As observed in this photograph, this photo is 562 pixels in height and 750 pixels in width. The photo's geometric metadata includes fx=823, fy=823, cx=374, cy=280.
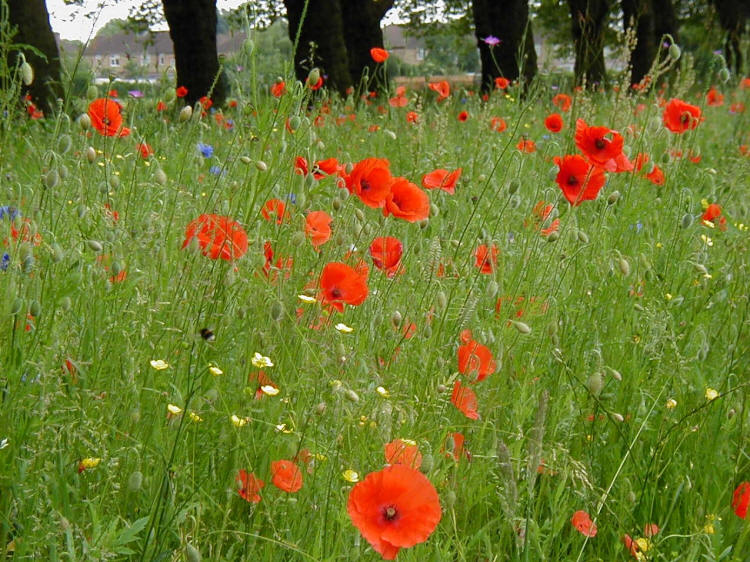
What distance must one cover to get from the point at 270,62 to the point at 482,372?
3.00 metres

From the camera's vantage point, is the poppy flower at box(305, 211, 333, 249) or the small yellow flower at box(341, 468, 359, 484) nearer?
the small yellow flower at box(341, 468, 359, 484)

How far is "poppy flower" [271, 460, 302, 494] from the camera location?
1269 mm

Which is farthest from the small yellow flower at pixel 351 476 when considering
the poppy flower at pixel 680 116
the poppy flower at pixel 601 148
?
the poppy flower at pixel 680 116

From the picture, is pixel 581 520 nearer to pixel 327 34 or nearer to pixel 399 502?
pixel 399 502

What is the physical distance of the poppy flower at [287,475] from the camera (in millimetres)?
1269

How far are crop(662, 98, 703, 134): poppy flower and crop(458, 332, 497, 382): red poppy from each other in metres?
1.65

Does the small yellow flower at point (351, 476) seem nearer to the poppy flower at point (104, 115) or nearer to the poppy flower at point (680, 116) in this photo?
the poppy flower at point (104, 115)

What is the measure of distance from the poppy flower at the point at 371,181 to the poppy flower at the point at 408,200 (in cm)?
2

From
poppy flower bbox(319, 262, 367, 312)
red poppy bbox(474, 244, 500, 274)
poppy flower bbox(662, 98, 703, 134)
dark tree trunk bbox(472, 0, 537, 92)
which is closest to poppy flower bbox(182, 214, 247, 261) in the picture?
poppy flower bbox(319, 262, 367, 312)

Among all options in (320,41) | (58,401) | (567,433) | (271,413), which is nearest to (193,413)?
(271,413)

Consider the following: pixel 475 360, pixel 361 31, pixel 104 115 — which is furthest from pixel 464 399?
pixel 361 31

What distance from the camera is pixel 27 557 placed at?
1.12 m

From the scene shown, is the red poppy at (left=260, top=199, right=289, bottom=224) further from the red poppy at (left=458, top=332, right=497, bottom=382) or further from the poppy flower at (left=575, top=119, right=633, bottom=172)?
the poppy flower at (left=575, top=119, right=633, bottom=172)

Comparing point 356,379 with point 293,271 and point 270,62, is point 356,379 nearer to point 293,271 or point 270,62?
point 293,271
